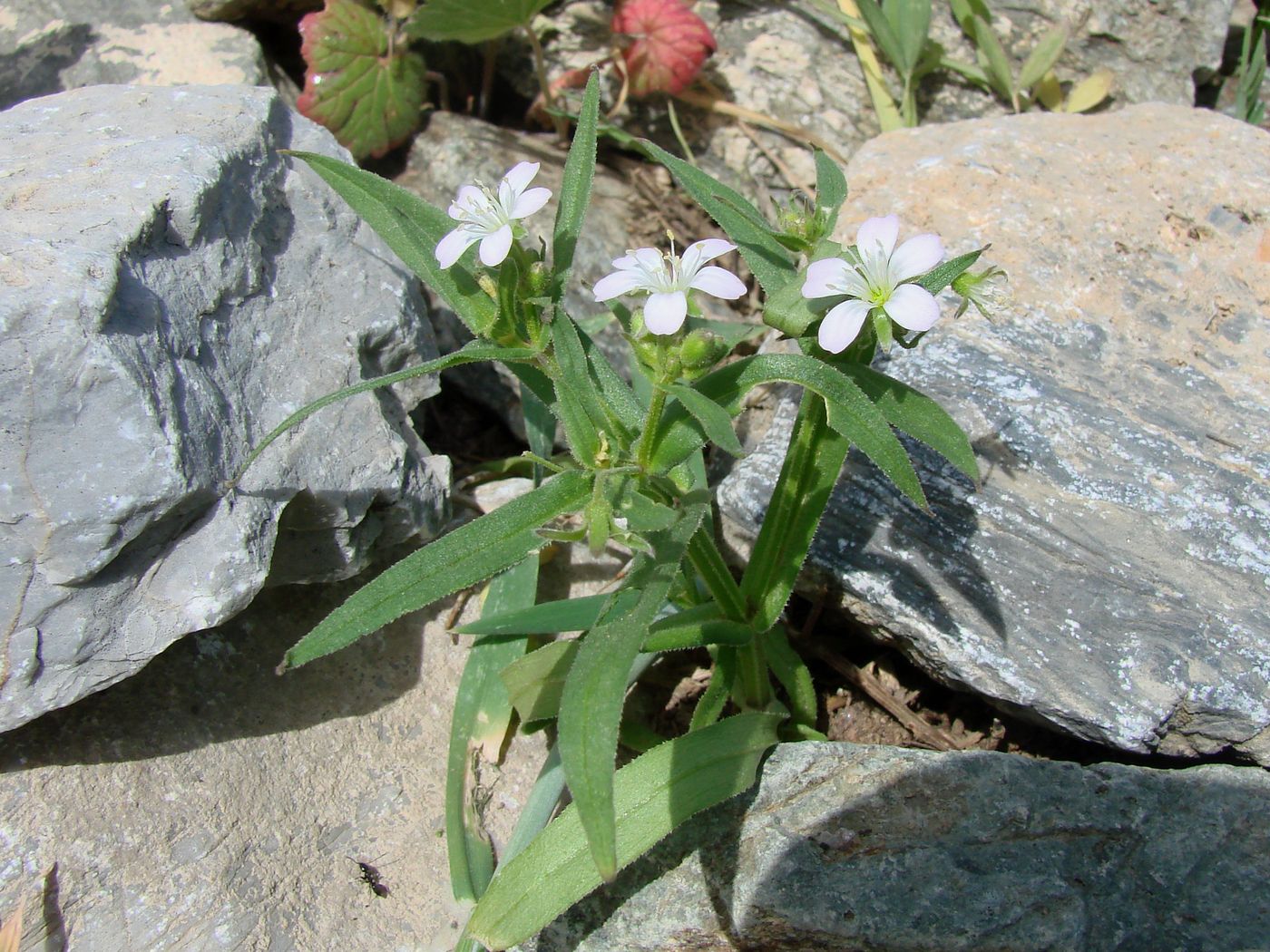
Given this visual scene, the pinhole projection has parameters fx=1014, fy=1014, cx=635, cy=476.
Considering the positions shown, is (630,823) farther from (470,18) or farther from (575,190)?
(470,18)

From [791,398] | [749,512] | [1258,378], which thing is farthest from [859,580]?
[1258,378]

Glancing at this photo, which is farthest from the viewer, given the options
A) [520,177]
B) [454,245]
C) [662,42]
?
[662,42]

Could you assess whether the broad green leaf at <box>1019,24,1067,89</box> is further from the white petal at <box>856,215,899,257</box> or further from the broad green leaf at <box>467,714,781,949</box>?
the broad green leaf at <box>467,714,781,949</box>

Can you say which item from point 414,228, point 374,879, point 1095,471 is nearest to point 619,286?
point 414,228

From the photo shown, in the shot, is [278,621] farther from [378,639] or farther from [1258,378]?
[1258,378]

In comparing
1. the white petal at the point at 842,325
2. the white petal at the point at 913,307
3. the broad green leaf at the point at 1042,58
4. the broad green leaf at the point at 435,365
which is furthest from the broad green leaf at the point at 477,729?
the broad green leaf at the point at 1042,58

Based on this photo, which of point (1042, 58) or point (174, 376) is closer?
point (174, 376)

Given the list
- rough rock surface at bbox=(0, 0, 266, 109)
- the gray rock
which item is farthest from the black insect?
rough rock surface at bbox=(0, 0, 266, 109)
